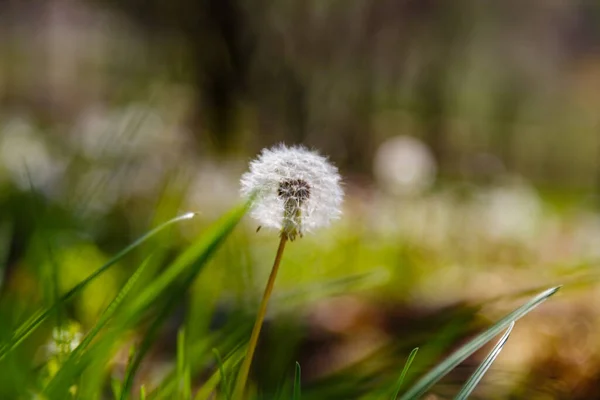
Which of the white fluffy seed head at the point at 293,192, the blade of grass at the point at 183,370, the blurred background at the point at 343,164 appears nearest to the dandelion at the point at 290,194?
the white fluffy seed head at the point at 293,192

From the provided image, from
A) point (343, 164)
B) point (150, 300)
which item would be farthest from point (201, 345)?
point (343, 164)

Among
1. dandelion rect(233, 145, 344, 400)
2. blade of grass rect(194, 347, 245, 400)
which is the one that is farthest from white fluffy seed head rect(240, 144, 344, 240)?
blade of grass rect(194, 347, 245, 400)

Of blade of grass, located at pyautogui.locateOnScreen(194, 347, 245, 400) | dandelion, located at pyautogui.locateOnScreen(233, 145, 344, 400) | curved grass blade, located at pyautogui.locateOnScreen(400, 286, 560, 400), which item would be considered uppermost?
dandelion, located at pyautogui.locateOnScreen(233, 145, 344, 400)

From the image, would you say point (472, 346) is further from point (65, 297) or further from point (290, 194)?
point (65, 297)

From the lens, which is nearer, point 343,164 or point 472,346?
point 472,346

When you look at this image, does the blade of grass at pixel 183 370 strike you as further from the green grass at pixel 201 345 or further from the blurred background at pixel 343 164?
the blurred background at pixel 343 164

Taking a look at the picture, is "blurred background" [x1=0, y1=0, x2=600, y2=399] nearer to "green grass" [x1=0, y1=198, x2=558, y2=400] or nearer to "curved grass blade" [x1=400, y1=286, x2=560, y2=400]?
"green grass" [x1=0, y1=198, x2=558, y2=400]

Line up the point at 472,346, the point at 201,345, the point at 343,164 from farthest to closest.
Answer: the point at 343,164
the point at 201,345
the point at 472,346
